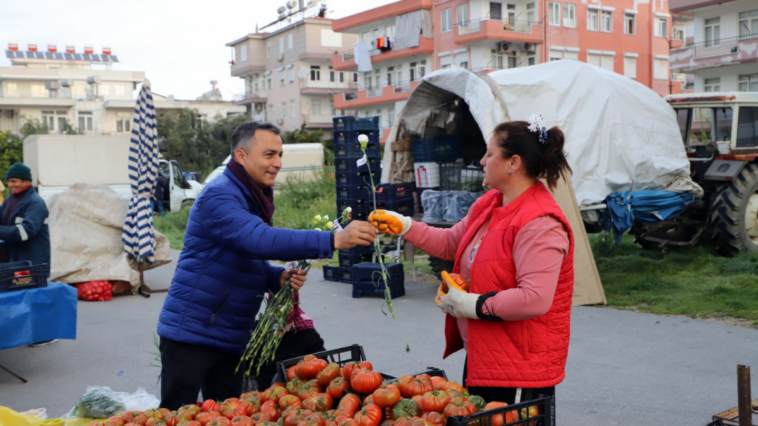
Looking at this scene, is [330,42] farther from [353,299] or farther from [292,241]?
[292,241]

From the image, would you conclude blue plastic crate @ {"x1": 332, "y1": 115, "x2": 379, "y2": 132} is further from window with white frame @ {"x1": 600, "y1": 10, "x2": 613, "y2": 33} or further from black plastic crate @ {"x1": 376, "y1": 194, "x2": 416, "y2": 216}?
window with white frame @ {"x1": 600, "y1": 10, "x2": 613, "y2": 33}

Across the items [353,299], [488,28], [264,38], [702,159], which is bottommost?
[353,299]

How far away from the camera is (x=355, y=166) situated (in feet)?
34.4

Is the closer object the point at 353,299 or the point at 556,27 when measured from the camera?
the point at 353,299

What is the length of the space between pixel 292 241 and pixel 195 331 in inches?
28.9

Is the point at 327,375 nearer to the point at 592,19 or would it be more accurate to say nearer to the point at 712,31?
the point at 712,31

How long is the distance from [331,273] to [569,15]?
38005 mm

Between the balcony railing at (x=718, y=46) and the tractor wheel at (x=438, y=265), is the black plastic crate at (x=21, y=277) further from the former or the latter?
the balcony railing at (x=718, y=46)


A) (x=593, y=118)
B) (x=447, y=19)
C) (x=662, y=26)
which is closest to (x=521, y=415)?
(x=593, y=118)

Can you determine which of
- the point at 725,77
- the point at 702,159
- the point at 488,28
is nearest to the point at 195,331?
the point at 702,159

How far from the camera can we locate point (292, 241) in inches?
121

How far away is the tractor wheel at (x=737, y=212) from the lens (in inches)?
414

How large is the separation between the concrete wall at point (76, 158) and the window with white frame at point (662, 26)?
42.6m

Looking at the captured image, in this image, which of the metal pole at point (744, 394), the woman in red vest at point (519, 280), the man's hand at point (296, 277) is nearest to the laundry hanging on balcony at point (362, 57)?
the man's hand at point (296, 277)
